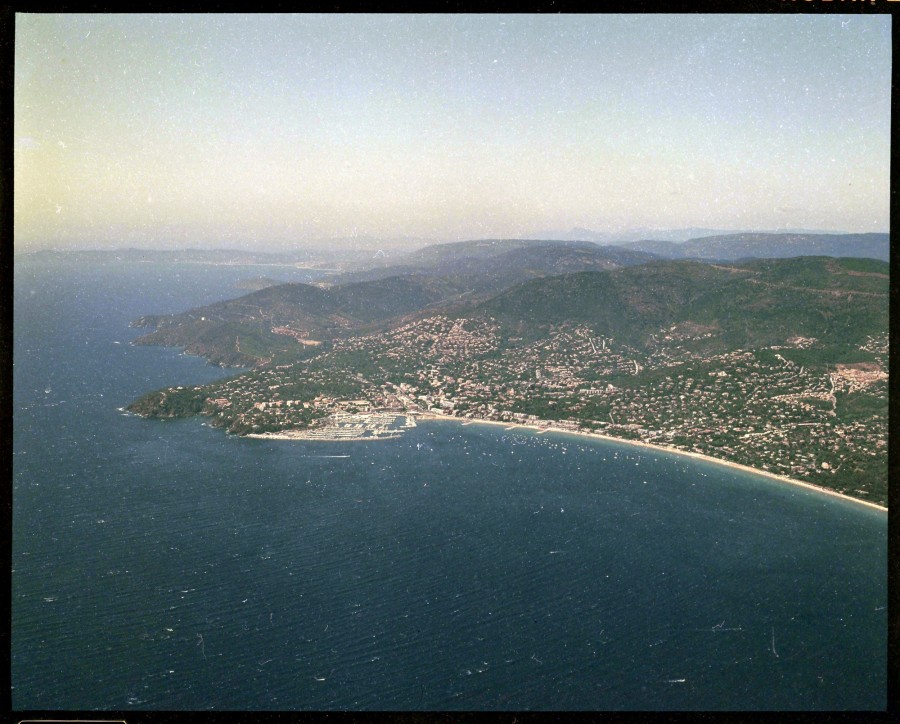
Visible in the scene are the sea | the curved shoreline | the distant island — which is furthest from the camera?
the distant island

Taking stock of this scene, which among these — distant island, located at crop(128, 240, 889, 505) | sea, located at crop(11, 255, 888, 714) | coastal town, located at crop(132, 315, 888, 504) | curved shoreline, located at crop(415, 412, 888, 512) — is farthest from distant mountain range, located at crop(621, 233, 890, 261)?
sea, located at crop(11, 255, 888, 714)

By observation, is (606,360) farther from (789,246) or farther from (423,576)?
(789,246)

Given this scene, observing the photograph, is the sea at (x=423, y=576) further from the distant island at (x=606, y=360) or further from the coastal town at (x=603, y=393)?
the distant island at (x=606, y=360)

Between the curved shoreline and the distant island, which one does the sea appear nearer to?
the curved shoreline

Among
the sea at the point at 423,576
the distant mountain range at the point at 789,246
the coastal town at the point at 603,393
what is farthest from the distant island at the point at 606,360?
the distant mountain range at the point at 789,246

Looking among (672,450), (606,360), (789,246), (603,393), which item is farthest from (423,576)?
(789,246)
